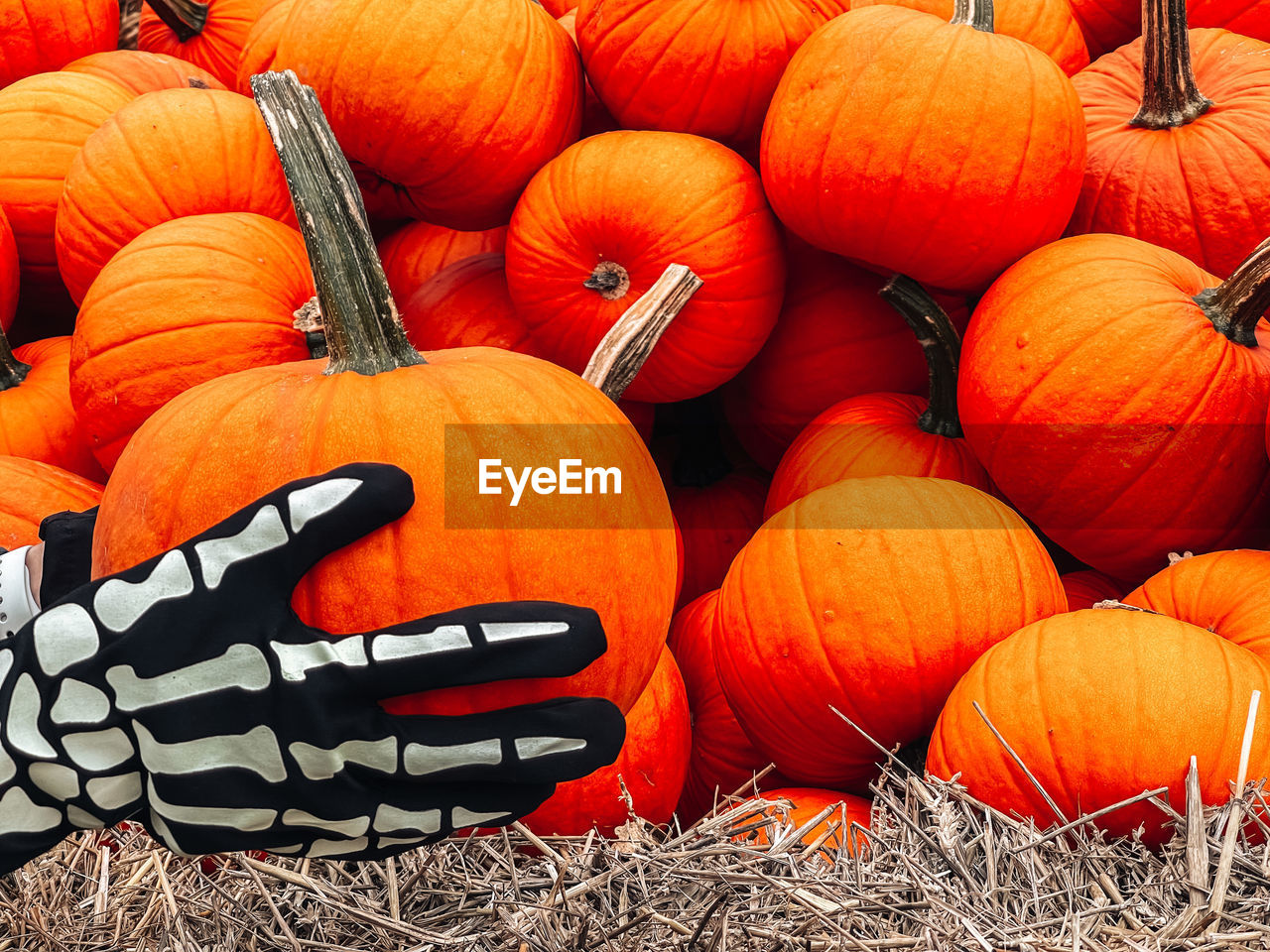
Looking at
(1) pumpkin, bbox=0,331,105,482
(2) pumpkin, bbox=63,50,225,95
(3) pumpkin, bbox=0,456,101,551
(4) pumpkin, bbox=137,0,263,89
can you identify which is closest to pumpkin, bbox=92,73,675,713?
(3) pumpkin, bbox=0,456,101,551

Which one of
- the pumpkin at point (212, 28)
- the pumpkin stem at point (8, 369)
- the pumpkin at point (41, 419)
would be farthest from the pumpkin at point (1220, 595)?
the pumpkin at point (212, 28)

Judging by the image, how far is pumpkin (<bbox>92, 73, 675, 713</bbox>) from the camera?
1.14m

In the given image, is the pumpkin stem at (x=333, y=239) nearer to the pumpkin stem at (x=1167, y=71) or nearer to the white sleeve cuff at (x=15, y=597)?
the white sleeve cuff at (x=15, y=597)

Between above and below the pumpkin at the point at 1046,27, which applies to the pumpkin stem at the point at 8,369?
below

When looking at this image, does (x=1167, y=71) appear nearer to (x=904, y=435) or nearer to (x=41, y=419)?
(x=904, y=435)

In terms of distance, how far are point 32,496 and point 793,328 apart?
61.7 inches

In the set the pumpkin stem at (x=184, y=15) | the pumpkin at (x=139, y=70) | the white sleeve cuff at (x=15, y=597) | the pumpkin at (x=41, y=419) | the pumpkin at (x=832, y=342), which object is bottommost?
the pumpkin at (x=41, y=419)

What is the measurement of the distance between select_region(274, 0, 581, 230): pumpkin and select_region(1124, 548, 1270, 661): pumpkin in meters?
1.47

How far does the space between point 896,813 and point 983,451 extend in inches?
30.6

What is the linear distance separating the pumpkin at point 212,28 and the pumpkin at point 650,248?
1.87m

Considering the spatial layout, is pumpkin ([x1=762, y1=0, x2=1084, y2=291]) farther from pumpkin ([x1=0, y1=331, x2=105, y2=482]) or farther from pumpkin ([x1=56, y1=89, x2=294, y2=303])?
pumpkin ([x1=0, y1=331, x2=105, y2=482])

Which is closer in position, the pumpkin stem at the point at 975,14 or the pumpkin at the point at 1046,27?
the pumpkin stem at the point at 975,14

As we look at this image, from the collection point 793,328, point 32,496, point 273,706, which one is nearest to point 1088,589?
point 793,328

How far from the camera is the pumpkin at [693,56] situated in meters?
2.16
